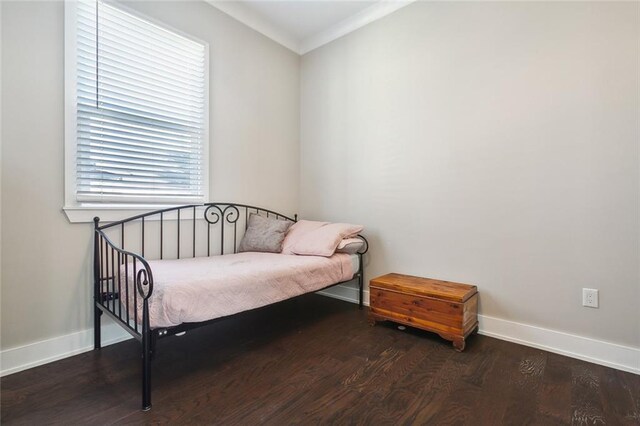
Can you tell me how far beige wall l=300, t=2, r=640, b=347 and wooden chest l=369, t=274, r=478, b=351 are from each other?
0.20 m

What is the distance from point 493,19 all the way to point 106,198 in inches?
115

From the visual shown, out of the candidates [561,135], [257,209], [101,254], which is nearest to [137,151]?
[101,254]

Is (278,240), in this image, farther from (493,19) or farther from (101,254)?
(493,19)

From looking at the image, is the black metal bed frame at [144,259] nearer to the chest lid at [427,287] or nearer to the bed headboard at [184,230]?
the bed headboard at [184,230]

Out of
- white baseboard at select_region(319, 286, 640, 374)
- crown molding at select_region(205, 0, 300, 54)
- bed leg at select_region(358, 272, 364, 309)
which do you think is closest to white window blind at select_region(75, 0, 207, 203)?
crown molding at select_region(205, 0, 300, 54)

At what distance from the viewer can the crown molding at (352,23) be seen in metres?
2.68

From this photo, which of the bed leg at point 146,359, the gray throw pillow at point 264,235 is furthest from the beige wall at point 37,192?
the gray throw pillow at point 264,235

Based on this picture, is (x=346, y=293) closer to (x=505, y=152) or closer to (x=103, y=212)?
(x=505, y=152)

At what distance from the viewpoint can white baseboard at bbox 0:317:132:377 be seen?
1672 mm

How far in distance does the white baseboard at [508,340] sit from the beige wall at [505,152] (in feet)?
0.18

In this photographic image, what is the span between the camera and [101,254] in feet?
6.46

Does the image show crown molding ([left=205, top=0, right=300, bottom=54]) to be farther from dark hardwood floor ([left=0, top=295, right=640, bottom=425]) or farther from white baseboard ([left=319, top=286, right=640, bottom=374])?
white baseboard ([left=319, top=286, right=640, bottom=374])

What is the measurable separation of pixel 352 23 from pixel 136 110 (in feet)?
6.79

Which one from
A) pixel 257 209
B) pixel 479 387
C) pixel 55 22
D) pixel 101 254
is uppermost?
pixel 55 22
